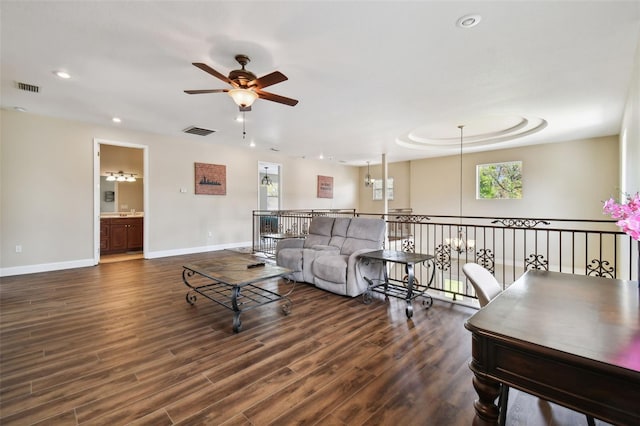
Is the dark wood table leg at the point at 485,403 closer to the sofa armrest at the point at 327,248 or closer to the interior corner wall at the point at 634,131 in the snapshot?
the interior corner wall at the point at 634,131

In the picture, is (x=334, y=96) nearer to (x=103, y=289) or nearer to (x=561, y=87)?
(x=561, y=87)

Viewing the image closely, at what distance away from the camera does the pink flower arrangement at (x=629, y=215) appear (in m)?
1.21

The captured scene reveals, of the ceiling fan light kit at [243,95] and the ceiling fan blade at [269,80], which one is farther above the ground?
the ceiling fan blade at [269,80]

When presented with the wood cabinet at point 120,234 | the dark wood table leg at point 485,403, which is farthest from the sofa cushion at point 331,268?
the wood cabinet at point 120,234

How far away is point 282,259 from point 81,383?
2.86 meters

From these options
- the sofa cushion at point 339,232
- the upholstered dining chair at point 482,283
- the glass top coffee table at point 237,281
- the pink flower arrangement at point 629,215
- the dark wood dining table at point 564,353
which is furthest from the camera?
the sofa cushion at point 339,232

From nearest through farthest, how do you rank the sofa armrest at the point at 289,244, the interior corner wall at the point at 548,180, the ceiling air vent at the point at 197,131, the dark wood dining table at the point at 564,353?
1. the dark wood dining table at the point at 564,353
2. the sofa armrest at the point at 289,244
3. the ceiling air vent at the point at 197,131
4. the interior corner wall at the point at 548,180

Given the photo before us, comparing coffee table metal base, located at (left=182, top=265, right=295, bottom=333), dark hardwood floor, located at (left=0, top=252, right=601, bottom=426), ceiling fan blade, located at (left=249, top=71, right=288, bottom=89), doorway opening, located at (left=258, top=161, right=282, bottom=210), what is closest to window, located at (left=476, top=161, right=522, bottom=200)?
dark hardwood floor, located at (left=0, top=252, right=601, bottom=426)

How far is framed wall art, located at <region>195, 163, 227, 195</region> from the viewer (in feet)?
23.3

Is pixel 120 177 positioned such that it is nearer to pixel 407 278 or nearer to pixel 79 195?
pixel 79 195

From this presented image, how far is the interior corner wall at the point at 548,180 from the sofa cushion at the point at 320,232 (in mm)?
5542

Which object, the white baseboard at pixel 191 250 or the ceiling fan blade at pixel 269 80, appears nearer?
the ceiling fan blade at pixel 269 80

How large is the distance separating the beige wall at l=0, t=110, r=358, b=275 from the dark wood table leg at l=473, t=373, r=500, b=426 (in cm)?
686

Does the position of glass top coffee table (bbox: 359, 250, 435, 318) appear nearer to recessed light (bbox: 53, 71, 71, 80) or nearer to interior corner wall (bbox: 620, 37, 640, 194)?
interior corner wall (bbox: 620, 37, 640, 194)
